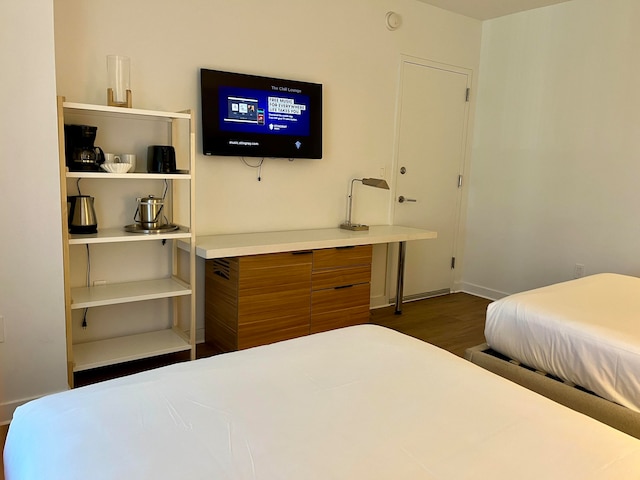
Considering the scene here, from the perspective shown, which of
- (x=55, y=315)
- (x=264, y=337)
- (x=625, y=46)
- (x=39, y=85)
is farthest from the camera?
(x=625, y=46)

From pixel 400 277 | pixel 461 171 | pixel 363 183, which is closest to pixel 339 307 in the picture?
pixel 400 277

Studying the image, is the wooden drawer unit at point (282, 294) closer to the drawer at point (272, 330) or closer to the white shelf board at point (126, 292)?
the drawer at point (272, 330)

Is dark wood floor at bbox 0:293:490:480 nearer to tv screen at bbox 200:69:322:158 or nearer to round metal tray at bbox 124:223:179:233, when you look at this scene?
round metal tray at bbox 124:223:179:233

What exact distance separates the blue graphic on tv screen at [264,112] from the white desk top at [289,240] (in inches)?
29.0

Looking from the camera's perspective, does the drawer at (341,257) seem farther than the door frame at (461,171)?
No

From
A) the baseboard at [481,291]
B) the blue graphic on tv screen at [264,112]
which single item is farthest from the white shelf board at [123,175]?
the baseboard at [481,291]

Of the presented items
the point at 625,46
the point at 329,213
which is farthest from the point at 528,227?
the point at 329,213

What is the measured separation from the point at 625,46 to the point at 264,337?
138 inches

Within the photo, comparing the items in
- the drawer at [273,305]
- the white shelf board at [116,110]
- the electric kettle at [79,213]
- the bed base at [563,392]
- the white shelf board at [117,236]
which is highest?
the white shelf board at [116,110]

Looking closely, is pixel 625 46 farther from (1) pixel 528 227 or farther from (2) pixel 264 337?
(2) pixel 264 337

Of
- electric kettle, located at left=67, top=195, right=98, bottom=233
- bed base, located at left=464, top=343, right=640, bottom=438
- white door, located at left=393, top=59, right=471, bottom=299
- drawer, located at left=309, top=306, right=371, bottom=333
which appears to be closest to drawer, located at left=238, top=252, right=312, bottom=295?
drawer, located at left=309, top=306, right=371, bottom=333

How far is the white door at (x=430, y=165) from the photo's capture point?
440 cm

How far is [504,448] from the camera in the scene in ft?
3.94

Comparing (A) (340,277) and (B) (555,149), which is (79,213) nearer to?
(A) (340,277)
